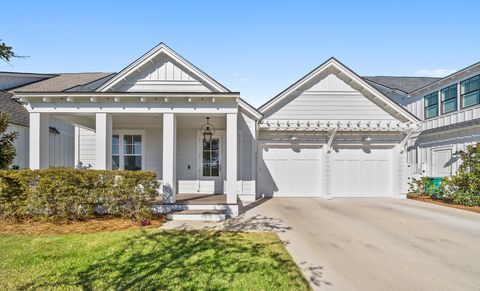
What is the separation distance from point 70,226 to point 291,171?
28.7ft

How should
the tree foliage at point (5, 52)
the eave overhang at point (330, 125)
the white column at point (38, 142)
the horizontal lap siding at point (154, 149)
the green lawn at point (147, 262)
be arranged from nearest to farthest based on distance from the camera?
the green lawn at point (147, 262), the tree foliage at point (5, 52), the white column at point (38, 142), the horizontal lap siding at point (154, 149), the eave overhang at point (330, 125)

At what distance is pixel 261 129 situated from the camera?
37.9 ft

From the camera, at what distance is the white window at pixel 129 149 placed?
36.8ft

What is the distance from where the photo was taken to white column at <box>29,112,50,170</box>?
7594mm

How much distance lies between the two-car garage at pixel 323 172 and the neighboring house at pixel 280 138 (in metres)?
0.05

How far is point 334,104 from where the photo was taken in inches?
480

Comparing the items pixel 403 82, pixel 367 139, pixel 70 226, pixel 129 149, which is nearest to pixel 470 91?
pixel 367 139

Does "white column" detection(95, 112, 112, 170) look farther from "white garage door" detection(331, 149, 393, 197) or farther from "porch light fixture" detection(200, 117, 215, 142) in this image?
"white garage door" detection(331, 149, 393, 197)

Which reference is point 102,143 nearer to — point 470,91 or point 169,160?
point 169,160

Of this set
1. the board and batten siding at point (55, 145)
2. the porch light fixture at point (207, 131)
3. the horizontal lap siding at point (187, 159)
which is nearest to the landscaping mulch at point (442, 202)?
the porch light fixture at point (207, 131)

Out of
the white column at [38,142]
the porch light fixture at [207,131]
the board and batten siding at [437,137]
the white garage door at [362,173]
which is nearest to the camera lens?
the white column at [38,142]

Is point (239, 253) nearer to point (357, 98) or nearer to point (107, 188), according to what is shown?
point (107, 188)

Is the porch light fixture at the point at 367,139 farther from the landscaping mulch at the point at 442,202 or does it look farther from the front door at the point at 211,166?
the front door at the point at 211,166

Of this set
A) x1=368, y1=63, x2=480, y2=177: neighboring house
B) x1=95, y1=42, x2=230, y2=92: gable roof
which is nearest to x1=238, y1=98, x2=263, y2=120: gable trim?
x1=95, y1=42, x2=230, y2=92: gable roof
